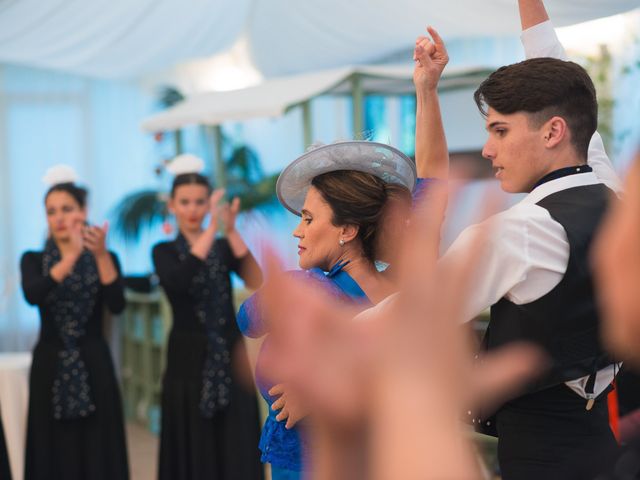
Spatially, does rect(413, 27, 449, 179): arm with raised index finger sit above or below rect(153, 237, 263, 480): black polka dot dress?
above

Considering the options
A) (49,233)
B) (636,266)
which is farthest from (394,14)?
(636,266)

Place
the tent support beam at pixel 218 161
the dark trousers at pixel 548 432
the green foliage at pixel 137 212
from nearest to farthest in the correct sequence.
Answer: the dark trousers at pixel 548 432 → the tent support beam at pixel 218 161 → the green foliage at pixel 137 212

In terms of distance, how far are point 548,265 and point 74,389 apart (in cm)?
254

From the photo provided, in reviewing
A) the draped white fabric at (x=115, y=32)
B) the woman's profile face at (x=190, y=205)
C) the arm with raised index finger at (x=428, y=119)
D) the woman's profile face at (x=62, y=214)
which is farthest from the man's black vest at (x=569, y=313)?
the draped white fabric at (x=115, y=32)

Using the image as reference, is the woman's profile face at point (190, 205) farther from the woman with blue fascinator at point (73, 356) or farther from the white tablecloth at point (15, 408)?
the white tablecloth at point (15, 408)

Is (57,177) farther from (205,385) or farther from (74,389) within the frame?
(205,385)

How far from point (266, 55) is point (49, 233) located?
2409 mm

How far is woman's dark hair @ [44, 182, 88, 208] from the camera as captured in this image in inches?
144

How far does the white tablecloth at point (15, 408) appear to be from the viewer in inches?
146

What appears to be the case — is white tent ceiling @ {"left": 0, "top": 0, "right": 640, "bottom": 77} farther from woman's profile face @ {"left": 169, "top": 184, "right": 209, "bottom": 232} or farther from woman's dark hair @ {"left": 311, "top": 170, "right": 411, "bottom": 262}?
woman's dark hair @ {"left": 311, "top": 170, "right": 411, "bottom": 262}

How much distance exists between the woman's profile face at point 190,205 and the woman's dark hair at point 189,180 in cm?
1

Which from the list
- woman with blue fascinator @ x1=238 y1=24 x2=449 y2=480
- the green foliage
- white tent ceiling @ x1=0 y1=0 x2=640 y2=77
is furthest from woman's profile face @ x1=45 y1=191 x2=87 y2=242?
the green foliage

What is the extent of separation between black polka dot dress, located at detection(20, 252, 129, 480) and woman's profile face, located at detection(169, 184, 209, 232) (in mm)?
367

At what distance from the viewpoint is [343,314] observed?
1.97 ft
